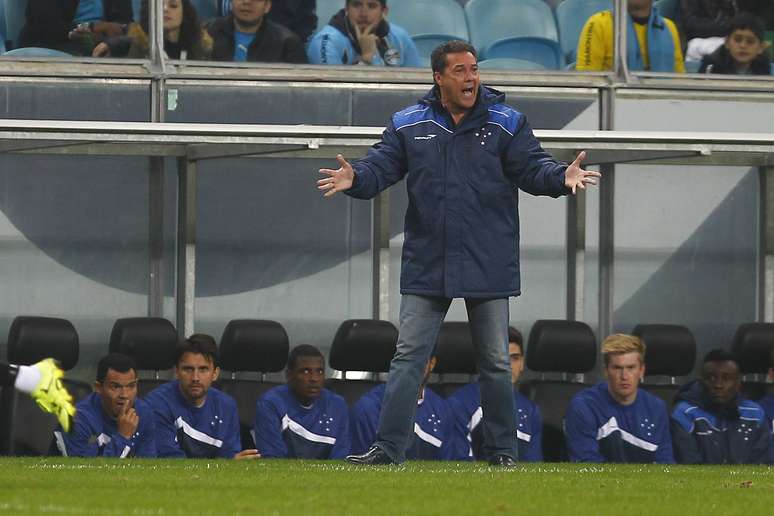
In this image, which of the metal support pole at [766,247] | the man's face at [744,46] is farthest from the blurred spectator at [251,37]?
the metal support pole at [766,247]

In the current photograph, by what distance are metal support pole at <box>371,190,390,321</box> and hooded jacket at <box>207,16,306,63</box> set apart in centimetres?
131

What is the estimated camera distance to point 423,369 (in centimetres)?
866

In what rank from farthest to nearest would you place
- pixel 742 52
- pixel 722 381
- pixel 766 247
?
pixel 766 247 → pixel 742 52 → pixel 722 381

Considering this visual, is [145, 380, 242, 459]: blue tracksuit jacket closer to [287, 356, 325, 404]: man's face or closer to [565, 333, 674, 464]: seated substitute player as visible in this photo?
[287, 356, 325, 404]: man's face

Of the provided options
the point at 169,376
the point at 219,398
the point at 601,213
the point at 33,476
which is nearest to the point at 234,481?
the point at 33,476

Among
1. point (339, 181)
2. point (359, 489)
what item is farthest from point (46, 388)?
point (339, 181)

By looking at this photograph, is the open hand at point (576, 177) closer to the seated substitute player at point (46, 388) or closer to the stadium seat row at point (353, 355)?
the seated substitute player at point (46, 388)

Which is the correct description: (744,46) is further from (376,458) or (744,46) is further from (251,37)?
(376,458)

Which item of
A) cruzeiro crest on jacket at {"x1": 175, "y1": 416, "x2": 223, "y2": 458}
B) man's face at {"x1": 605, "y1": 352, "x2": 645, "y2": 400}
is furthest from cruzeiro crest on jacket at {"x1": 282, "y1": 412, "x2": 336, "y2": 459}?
man's face at {"x1": 605, "y1": 352, "x2": 645, "y2": 400}

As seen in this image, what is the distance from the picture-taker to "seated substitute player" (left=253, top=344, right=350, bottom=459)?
11914 mm

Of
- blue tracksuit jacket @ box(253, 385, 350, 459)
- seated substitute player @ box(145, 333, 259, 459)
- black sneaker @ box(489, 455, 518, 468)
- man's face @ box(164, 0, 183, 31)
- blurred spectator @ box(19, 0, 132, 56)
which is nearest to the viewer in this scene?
black sneaker @ box(489, 455, 518, 468)

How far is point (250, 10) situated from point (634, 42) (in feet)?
9.34

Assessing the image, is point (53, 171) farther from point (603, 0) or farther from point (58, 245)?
point (603, 0)

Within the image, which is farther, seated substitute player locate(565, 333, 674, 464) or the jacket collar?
seated substitute player locate(565, 333, 674, 464)
